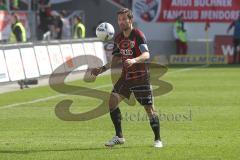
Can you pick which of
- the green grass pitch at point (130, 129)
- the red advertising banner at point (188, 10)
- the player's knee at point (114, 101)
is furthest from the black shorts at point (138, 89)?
the red advertising banner at point (188, 10)

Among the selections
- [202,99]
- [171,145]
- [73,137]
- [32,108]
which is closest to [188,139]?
[171,145]

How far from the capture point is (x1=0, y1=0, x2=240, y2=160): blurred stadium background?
13.1m

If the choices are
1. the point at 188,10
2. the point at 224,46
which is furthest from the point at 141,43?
the point at 188,10

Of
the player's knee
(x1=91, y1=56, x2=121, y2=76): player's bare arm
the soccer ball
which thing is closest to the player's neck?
the soccer ball

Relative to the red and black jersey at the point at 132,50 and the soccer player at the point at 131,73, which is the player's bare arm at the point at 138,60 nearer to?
the soccer player at the point at 131,73

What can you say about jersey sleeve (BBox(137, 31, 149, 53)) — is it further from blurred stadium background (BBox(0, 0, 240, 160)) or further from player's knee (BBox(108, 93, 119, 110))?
blurred stadium background (BBox(0, 0, 240, 160))

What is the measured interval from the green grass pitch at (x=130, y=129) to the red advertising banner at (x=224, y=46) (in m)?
15.7

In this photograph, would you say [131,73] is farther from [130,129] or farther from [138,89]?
[130,129]

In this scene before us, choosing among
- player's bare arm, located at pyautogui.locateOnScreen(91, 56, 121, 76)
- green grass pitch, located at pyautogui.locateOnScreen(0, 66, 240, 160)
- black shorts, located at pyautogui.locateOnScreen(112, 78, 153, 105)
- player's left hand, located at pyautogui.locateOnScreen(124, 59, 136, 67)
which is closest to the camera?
player's left hand, located at pyautogui.locateOnScreen(124, 59, 136, 67)

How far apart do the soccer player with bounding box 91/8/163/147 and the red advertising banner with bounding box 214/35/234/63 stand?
27.7 m

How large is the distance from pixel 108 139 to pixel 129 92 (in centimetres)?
129

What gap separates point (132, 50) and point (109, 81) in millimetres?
15940

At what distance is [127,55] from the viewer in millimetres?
12812

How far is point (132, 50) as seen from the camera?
12.8 m
